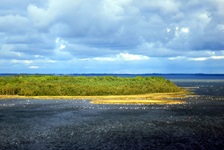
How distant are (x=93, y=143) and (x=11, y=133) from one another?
10.9 meters

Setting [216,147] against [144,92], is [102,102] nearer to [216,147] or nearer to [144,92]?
[144,92]

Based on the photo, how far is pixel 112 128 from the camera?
4284 centimetres

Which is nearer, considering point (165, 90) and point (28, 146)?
point (28, 146)

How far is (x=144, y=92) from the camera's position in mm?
94562

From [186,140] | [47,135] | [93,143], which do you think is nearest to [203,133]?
[186,140]

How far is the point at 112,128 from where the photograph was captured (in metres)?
42.8

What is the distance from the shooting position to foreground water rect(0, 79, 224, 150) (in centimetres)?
3425

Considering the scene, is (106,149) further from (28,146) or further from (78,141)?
(28,146)

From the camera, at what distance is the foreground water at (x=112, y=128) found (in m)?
34.2

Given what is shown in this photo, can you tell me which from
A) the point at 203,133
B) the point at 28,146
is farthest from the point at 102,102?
the point at 28,146

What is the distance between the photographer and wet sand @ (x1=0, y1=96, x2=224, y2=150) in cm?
3425

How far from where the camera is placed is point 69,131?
135ft

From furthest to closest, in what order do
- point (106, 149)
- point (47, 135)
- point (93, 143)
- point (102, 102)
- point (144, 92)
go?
point (144, 92), point (102, 102), point (47, 135), point (93, 143), point (106, 149)

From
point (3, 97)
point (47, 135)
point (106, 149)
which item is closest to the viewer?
point (106, 149)
